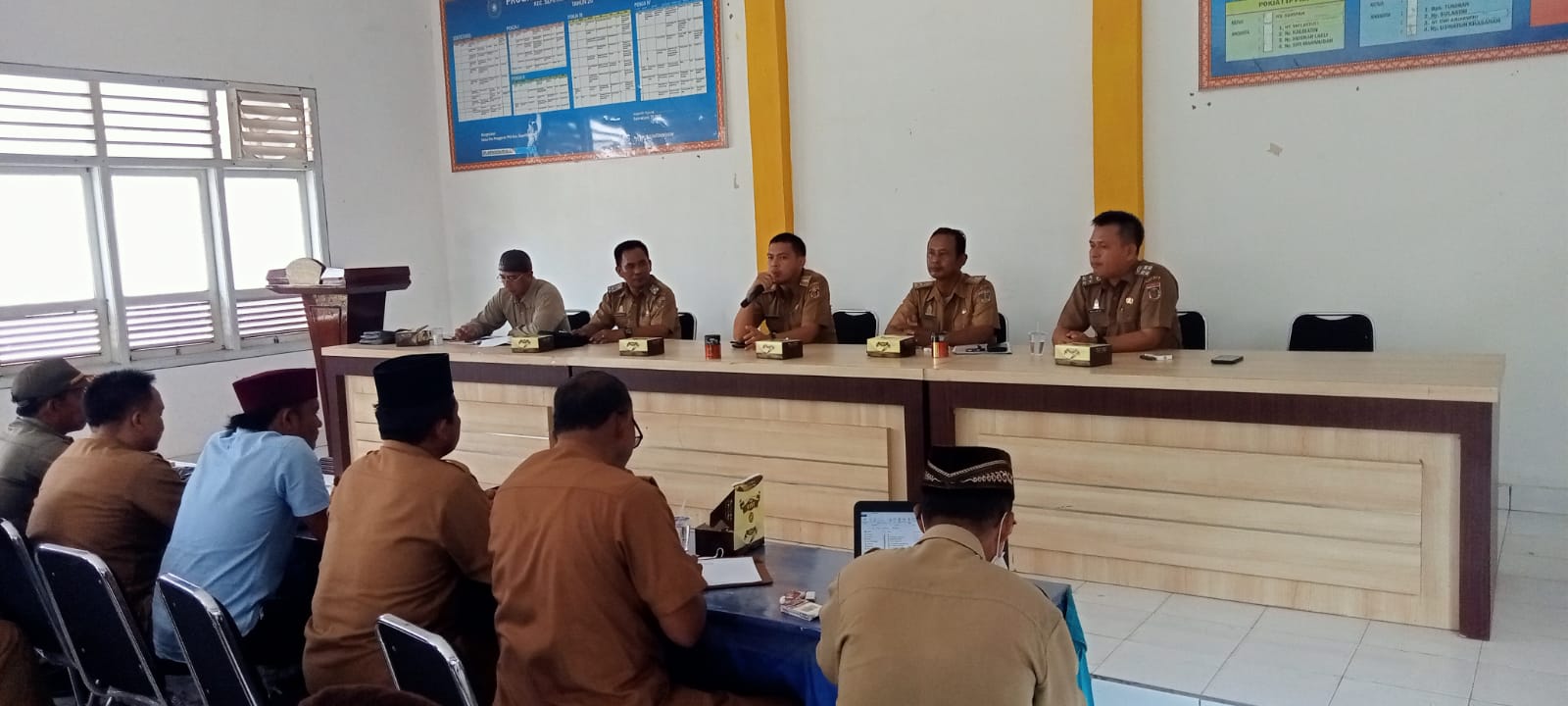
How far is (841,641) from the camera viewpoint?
1452 mm

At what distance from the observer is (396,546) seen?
2.02 metres

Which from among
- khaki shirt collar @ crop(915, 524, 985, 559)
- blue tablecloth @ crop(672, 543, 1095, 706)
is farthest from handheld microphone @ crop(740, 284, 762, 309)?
khaki shirt collar @ crop(915, 524, 985, 559)

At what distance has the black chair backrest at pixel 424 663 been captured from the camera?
5.10 ft

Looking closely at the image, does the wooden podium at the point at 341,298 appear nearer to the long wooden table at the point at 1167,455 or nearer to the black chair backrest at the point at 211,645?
the long wooden table at the point at 1167,455

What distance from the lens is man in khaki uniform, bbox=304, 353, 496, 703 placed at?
2.02 metres

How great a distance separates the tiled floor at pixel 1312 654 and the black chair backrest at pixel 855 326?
2.11 metres

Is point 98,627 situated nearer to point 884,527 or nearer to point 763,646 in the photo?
point 763,646

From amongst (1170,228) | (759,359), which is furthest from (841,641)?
(1170,228)

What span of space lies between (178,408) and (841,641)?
5323 millimetres

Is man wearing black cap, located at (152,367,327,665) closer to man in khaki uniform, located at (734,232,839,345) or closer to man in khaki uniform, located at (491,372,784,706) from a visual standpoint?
man in khaki uniform, located at (491,372,784,706)

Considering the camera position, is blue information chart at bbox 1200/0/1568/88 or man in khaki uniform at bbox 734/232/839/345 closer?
blue information chart at bbox 1200/0/1568/88

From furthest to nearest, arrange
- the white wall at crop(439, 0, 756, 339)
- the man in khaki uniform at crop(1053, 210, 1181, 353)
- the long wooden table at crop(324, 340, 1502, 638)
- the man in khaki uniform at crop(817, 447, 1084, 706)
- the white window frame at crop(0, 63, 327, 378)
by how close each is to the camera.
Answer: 1. the white wall at crop(439, 0, 756, 339)
2. the white window frame at crop(0, 63, 327, 378)
3. the man in khaki uniform at crop(1053, 210, 1181, 353)
4. the long wooden table at crop(324, 340, 1502, 638)
5. the man in khaki uniform at crop(817, 447, 1084, 706)

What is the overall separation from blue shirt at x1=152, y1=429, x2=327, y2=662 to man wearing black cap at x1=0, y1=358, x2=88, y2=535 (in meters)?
0.82

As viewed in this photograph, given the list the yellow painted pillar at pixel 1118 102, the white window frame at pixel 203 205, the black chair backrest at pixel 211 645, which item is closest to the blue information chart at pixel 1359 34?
the yellow painted pillar at pixel 1118 102
